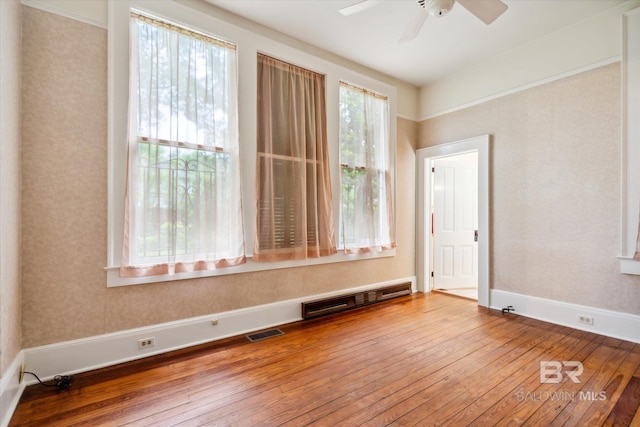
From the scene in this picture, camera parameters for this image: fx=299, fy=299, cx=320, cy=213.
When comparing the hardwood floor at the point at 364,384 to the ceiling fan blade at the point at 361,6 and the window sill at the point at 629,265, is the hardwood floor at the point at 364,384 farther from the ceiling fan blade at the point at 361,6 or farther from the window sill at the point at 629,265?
the ceiling fan blade at the point at 361,6

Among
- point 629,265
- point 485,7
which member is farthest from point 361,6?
point 629,265

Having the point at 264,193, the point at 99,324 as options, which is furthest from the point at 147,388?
the point at 264,193

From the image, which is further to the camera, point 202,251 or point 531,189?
point 531,189

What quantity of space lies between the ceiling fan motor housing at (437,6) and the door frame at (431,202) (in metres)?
2.29

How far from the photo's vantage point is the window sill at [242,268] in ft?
7.82

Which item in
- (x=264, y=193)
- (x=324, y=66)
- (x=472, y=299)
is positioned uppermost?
(x=324, y=66)

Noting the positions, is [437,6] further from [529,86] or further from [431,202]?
[431,202]

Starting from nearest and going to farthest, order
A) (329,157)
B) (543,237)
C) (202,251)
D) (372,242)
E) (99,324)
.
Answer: (99,324) < (202,251) < (543,237) < (329,157) < (372,242)

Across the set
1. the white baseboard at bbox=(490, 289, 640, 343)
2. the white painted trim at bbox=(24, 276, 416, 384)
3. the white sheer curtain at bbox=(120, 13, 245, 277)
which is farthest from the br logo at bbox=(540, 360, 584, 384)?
the white sheer curtain at bbox=(120, 13, 245, 277)

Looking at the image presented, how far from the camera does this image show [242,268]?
3.02 meters

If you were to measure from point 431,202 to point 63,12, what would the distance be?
4.68m

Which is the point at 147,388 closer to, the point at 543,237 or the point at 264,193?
the point at 264,193

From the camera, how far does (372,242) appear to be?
4.07 metres

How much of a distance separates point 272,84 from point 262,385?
284 cm
